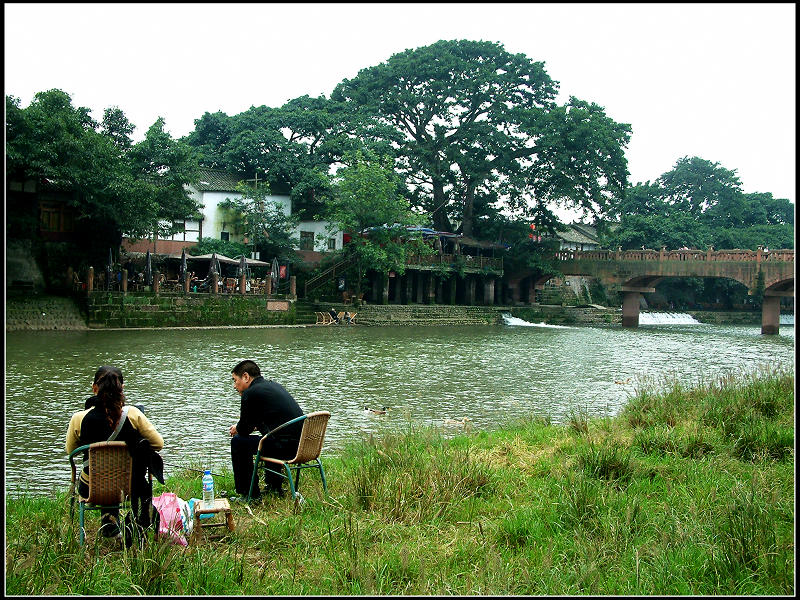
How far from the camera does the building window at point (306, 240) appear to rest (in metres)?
39.8

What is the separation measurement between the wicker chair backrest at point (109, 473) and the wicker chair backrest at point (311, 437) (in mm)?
1274

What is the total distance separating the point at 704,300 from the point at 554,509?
2070 inches

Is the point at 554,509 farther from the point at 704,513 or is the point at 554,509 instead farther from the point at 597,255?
the point at 597,255

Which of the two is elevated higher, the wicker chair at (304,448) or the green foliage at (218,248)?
the green foliage at (218,248)

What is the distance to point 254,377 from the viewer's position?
5.88 m

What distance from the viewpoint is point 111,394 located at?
4570 mm

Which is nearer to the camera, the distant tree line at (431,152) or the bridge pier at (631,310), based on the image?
the distant tree line at (431,152)

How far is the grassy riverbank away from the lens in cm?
384

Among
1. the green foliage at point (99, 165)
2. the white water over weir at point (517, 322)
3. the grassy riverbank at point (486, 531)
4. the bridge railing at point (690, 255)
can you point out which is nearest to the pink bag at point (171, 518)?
the grassy riverbank at point (486, 531)

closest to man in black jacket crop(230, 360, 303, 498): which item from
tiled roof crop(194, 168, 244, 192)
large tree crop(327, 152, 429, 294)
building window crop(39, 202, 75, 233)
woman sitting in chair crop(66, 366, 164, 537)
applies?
woman sitting in chair crop(66, 366, 164, 537)

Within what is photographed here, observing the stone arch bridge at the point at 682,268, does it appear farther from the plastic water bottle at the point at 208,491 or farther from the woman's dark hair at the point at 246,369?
the plastic water bottle at the point at 208,491

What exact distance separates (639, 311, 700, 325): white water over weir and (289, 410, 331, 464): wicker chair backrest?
43.2 metres

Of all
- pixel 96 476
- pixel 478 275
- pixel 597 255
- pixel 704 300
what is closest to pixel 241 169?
pixel 478 275

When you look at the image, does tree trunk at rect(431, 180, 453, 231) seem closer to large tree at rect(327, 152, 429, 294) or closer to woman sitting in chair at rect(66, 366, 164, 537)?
large tree at rect(327, 152, 429, 294)
